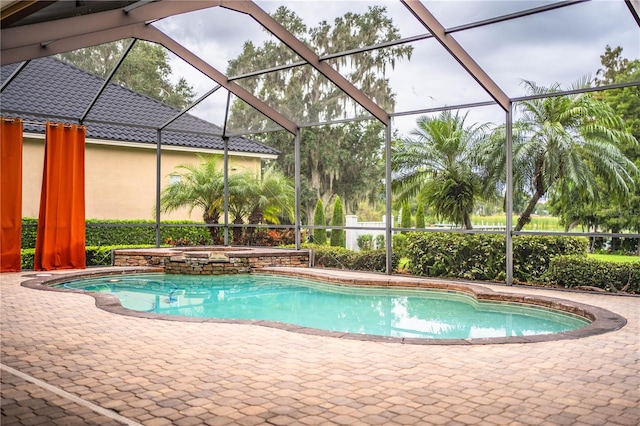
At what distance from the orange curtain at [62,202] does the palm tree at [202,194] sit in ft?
11.6

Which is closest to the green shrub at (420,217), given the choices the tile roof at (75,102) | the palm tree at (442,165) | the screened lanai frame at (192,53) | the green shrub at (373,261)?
the palm tree at (442,165)

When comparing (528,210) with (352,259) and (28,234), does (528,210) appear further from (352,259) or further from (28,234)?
(28,234)

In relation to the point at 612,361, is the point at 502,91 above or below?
above

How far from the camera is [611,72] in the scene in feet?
42.8

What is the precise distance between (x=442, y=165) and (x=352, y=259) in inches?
112

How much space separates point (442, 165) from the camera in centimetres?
1192

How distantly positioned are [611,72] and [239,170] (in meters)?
10.1

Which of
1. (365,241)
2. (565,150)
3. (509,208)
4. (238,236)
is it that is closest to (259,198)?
(238,236)

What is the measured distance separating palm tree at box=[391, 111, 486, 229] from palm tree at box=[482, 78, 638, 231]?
4.00ft

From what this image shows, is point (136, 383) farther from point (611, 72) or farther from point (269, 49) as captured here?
point (611, 72)

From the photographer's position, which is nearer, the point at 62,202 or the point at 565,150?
the point at 565,150

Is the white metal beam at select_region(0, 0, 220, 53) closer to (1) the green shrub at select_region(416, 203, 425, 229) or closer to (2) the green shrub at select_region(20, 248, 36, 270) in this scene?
(2) the green shrub at select_region(20, 248, 36, 270)

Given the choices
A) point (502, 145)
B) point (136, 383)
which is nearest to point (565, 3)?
point (502, 145)

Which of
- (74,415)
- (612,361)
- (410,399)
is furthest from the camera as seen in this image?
(612,361)
